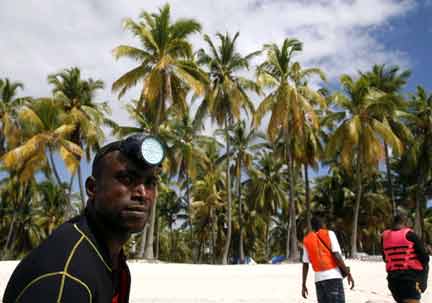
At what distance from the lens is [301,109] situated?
2773cm

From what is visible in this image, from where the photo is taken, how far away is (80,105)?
31453mm

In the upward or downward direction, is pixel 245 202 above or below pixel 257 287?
above

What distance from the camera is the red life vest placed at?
5680 millimetres

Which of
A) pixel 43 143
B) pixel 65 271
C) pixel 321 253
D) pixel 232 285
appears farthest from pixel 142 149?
pixel 43 143

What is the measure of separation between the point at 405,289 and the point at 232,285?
8233mm

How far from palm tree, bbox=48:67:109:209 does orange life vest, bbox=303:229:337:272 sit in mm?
25408

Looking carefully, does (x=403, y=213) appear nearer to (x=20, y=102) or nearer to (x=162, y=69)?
(x=162, y=69)

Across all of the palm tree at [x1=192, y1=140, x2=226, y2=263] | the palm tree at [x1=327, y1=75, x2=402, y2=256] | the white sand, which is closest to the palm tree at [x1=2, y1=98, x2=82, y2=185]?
the white sand

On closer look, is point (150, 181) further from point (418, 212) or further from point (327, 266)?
point (418, 212)

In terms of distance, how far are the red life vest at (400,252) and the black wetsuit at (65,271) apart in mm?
5046

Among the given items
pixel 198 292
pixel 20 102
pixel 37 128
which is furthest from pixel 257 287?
pixel 20 102

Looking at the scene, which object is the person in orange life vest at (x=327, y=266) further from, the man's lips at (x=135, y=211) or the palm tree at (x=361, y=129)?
the palm tree at (x=361, y=129)

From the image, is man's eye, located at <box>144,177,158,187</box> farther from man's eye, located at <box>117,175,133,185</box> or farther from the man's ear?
the man's ear

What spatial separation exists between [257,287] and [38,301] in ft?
41.2
